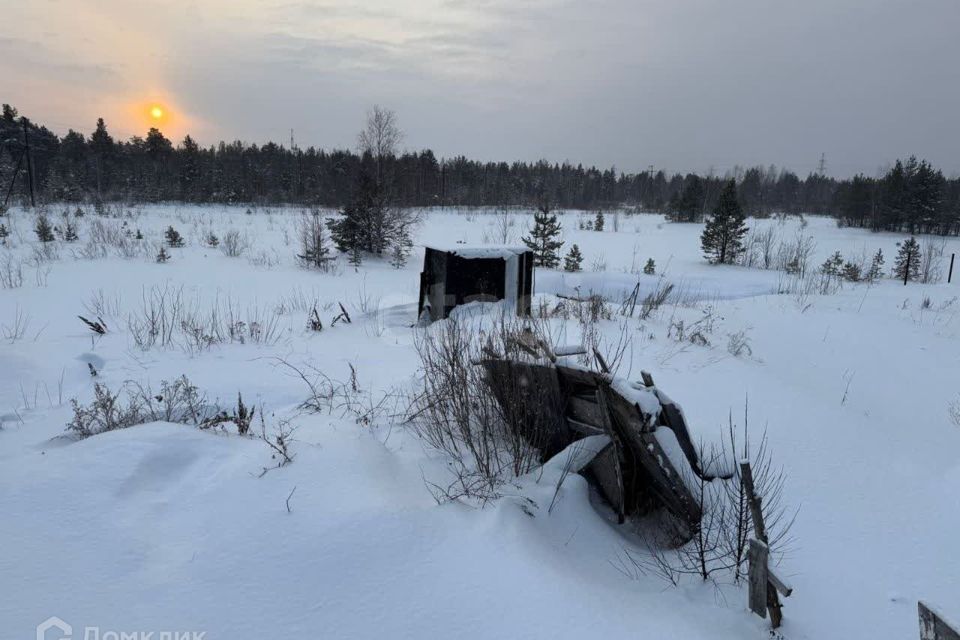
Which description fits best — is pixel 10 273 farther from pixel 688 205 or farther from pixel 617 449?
pixel 688 205

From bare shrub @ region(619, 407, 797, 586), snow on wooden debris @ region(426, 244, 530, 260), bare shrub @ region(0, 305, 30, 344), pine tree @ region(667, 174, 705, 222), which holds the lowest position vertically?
bare shrub @ region(619, 407, 797, 586)

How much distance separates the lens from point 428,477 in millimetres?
3076

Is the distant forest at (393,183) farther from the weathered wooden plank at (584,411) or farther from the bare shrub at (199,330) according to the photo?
the weathered wooden plank at (584,411)

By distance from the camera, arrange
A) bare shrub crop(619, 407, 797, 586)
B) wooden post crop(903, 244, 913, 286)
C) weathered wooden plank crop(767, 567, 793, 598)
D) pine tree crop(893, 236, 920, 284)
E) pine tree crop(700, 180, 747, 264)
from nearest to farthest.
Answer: weathered wooden plank crop(767, 567, 793, 598) < bare shrub crop(619, 407, 797, 586) < wooden post crop(903, 244, 913, 286) < pine tree crop(893, 236, 920, 284) < pine tree crop(700, 180, 747, 264)

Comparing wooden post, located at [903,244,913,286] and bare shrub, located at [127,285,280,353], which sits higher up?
wooden post, located at [903,244,913,286]

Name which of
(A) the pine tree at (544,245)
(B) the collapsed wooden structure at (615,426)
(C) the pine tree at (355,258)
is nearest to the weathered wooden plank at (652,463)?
(B) the collapsed wooden structure at (615,426)

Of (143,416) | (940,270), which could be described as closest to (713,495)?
(143,416)

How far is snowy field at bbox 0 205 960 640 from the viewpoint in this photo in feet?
6.75

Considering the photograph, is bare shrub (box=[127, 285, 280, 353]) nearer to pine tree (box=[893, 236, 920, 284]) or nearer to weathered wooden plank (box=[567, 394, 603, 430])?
weathered wooden plank (box=[567, 394, 603, 430])

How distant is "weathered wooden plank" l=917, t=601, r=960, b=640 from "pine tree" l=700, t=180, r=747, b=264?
1880cm

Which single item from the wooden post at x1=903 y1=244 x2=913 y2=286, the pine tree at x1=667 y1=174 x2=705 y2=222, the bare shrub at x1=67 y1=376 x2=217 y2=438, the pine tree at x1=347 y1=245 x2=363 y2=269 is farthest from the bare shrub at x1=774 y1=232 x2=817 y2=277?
the bare shrub at x1=67 y1=376 x2=217 y2=438

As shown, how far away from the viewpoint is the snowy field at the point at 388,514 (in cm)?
206

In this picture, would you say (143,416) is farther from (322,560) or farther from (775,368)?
(775,368)

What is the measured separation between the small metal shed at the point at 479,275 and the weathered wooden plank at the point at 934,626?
5.38 metres
